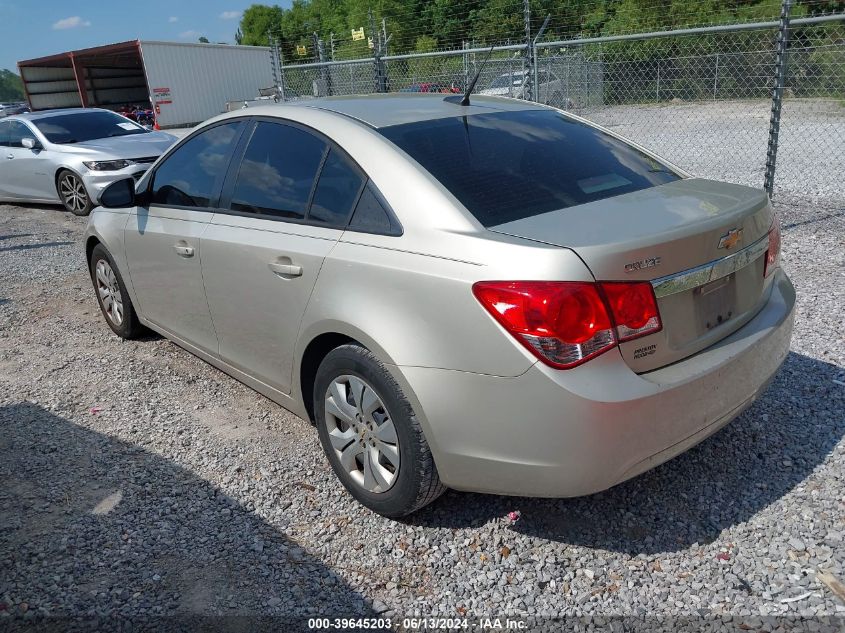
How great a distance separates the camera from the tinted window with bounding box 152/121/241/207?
3.73 m

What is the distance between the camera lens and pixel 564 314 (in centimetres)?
223

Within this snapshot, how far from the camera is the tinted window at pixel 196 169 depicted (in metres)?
3.73

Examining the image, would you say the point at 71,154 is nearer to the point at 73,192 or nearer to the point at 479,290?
the point at 73,192

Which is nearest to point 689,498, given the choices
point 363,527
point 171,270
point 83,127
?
point 363,527

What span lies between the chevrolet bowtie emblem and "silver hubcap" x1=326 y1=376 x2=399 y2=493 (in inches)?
56.1

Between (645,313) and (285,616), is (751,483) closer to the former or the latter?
(645,313)

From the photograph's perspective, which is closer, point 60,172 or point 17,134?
point 60,172

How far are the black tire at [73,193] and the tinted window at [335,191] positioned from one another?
831 centimetres

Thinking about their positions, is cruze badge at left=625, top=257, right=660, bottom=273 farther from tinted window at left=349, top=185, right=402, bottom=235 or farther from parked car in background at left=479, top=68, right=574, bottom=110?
parked car in background at left=479, top=68, right=574, bottom=110

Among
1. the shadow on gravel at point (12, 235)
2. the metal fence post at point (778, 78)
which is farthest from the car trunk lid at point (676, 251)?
the shadow on gravel at point (12, 235)

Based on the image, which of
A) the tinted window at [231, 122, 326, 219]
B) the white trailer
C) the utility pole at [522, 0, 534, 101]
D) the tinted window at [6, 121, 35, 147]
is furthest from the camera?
the white trailer

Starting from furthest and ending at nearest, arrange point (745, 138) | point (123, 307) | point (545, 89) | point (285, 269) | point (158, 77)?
point (158, 77) → point (745, 138) → point (545, 89) → point (123, 307) → point (285, 269)

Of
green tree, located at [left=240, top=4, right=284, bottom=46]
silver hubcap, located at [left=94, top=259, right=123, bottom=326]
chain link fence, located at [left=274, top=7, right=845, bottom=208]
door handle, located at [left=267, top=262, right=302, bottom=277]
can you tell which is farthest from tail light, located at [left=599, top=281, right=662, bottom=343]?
green tree, located at [left=240, top=4, right=284, bottom=46]

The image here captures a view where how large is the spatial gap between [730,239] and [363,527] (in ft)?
6.15
